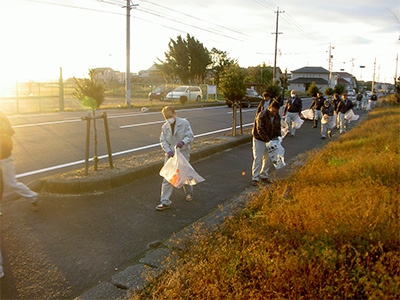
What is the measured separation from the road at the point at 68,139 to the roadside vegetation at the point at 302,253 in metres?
4.74

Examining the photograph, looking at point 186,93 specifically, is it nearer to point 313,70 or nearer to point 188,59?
point 188,59

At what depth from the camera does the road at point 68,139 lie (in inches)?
319

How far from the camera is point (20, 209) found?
5.49 meters

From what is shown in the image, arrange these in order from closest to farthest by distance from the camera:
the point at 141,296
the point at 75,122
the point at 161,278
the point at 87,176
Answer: the point at 141,296
the point at 161,278
the point at 87,176
the point at 75,122

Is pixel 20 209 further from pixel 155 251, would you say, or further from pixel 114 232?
pixel 155 251

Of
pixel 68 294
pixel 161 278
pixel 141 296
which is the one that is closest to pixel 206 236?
pixel 161 278

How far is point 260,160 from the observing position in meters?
7.44

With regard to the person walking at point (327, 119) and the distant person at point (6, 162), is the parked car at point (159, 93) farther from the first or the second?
the distant person at point (6, 162)

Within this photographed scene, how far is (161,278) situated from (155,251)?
0.77m

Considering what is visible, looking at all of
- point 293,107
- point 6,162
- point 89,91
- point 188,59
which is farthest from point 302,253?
point 188,59

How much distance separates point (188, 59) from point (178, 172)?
51303 millimetres

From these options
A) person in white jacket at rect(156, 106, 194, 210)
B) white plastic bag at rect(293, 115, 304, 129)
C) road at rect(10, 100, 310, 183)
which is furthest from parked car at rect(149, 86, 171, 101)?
person in white jacket at rect(156, 106, 194, 210)

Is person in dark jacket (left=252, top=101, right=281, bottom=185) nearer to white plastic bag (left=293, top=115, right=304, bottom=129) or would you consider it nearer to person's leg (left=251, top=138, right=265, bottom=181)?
person's leg (left=251, top=138, right=265, bottom=181)

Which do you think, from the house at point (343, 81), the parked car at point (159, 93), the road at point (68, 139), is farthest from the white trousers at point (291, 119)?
the house at point (343, 81)
